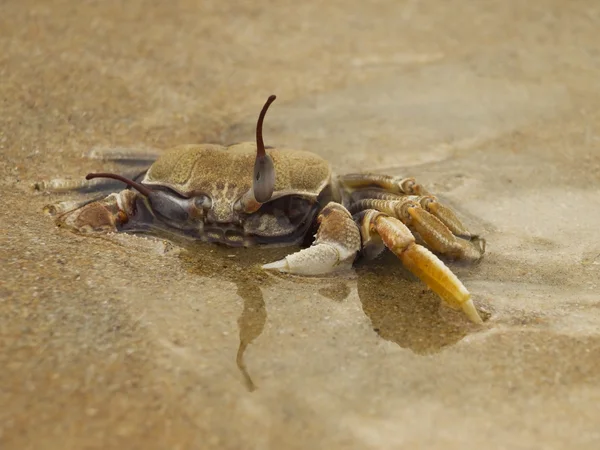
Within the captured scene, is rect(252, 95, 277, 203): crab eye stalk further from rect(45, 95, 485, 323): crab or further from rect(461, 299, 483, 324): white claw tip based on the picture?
rect(461, 299, 483, 324): white claw tip

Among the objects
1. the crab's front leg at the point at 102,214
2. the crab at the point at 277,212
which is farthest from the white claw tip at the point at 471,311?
the crab's front leg at the point at 102,214

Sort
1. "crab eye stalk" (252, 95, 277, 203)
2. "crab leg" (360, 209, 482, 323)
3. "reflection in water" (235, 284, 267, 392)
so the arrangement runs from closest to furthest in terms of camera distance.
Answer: "reflection in water" (235, 284, 267, 392), "crab leg" (360, 209, 482, 323), "crab eye stalk" (252, 95, 277, 203)

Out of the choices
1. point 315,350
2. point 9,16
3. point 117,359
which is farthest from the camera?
point 9,16

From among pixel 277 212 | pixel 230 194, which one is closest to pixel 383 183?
pixel 277 212

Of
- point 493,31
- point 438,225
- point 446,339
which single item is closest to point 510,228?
point 438,225

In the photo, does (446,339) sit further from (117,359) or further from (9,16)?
(9,16)

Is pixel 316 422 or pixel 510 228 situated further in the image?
pixel 510 228

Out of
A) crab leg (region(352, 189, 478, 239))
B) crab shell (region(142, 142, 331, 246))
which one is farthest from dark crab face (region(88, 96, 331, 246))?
crab leg (region(352, 189, 478, 239))

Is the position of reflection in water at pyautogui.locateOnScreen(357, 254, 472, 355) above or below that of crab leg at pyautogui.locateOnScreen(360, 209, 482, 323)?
below
